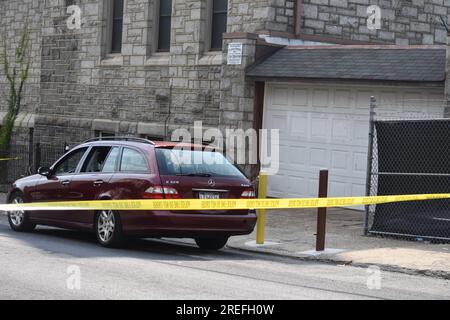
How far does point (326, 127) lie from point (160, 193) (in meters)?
7.20

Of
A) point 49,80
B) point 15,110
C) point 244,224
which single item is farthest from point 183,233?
point 49,80

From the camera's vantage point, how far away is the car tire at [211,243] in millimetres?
13547

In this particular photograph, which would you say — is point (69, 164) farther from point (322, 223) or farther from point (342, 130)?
point (342, 130)

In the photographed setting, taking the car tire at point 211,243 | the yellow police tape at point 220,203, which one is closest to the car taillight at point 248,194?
the yellow police tape at point 220,203

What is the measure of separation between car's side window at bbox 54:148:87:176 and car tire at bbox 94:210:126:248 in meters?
1.37

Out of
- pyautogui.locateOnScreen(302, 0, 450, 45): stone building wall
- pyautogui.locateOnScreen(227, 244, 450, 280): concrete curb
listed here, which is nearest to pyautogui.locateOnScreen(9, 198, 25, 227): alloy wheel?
pyautogui.locateOnScreen(227, 244, 450, 280): concrete curb

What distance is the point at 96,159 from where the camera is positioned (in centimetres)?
1384

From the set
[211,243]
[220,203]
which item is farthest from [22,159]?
[220,203]

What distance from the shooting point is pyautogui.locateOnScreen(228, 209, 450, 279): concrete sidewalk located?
1228cm

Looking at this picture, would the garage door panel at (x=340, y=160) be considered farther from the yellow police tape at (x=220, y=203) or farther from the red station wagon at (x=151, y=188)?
the red station wagon at (x=151, y=188)

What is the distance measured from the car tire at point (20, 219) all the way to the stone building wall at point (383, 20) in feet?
27.8

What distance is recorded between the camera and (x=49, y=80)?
27797 millimetres
